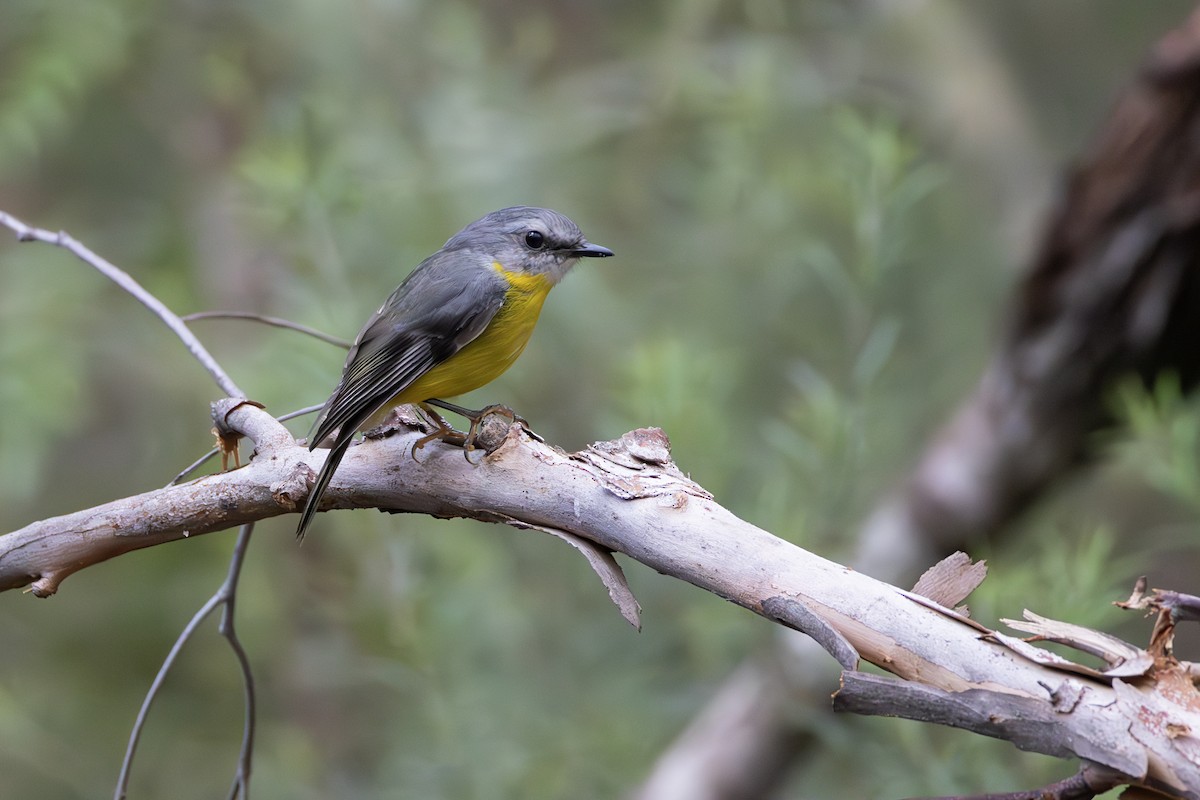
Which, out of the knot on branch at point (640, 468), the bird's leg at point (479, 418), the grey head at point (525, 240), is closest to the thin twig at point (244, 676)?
the bird's leg at point (479, 418)

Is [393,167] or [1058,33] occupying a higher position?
[393,167]

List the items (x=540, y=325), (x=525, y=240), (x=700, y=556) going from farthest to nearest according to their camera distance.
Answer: (x=540, y=325), (x=525, y=240), (x=700, y=556)

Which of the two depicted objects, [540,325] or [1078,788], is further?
[540,325]

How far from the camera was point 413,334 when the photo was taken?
1.68 metres

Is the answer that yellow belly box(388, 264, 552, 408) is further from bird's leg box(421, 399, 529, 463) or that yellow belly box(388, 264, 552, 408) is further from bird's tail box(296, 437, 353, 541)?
bird's tail box(296, 437, 353, 541)

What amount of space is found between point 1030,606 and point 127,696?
3321mm

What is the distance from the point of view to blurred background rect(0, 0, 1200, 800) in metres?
2.41

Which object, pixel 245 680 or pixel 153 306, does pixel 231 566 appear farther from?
pixel 153 306

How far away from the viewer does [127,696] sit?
3939mm

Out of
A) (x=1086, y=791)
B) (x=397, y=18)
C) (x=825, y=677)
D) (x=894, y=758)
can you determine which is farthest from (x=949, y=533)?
(x=397, y=18)

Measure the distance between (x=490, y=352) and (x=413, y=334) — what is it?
0.14 metres

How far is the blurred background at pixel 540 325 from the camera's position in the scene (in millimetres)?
2406

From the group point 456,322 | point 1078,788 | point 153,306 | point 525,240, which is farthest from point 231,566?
point 1078,788

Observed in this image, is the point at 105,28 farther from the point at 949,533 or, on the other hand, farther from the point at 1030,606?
the point at 1030,606
